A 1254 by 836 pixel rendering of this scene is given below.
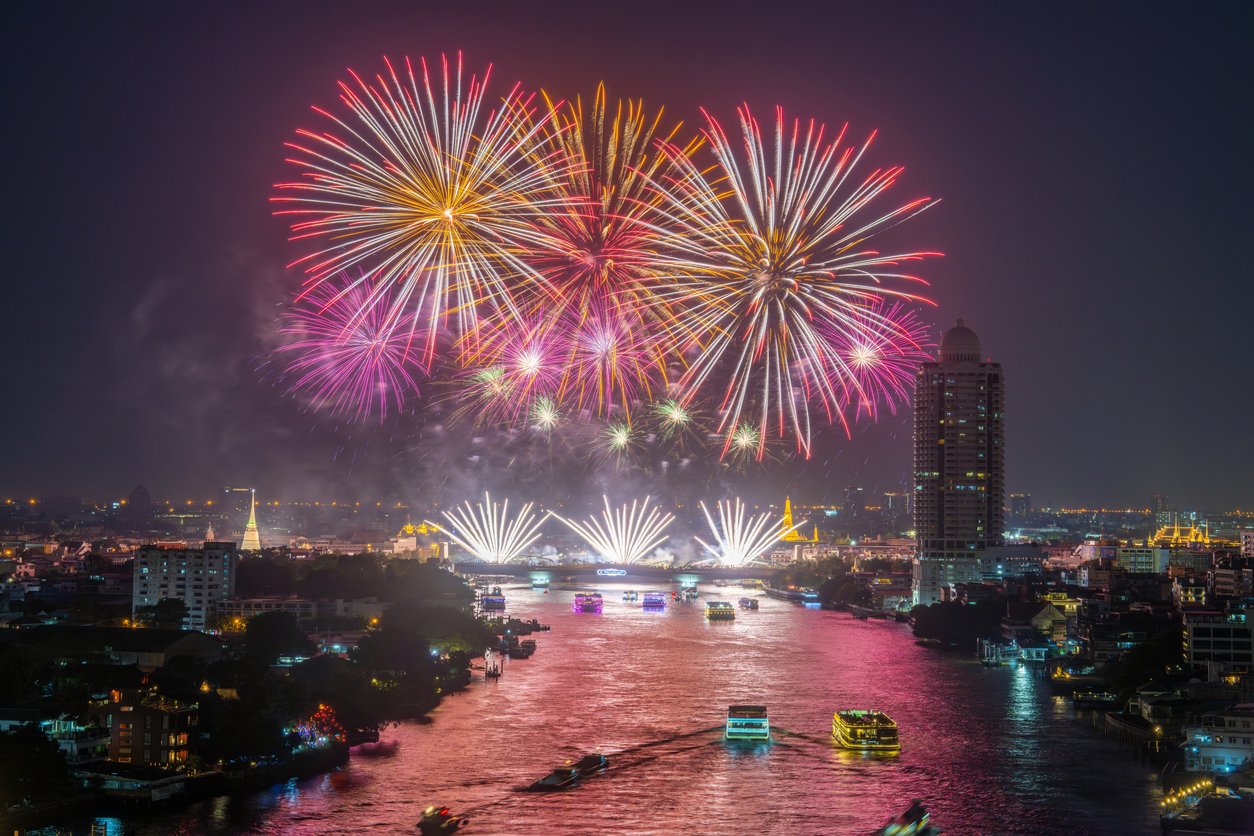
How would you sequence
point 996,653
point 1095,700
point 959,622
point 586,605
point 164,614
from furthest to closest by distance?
1. point 586,605
2. point 959,622
3. point 996,653
4. point 164,614
5. point 1095,700

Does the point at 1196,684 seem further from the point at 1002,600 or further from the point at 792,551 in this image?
the point at 792,551

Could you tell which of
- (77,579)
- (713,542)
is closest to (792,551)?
(713,542)

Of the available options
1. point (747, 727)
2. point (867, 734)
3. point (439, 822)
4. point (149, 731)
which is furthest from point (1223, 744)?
point (149, 731)

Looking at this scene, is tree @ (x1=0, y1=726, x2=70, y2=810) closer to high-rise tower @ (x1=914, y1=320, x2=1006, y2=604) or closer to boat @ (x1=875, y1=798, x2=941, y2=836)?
boat @ (x1=875, y1=798, x2=941, y2=836)

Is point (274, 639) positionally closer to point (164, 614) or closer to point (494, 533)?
point (164, 614)

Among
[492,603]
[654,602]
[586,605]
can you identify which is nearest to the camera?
[492,603]

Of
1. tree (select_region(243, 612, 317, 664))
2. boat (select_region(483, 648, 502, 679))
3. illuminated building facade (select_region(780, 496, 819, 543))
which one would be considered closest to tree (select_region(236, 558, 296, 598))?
boat (select_region(483, 648, 502, 679))

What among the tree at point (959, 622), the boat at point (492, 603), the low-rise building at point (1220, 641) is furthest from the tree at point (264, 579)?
the low-rise building at point (1220, 641)
